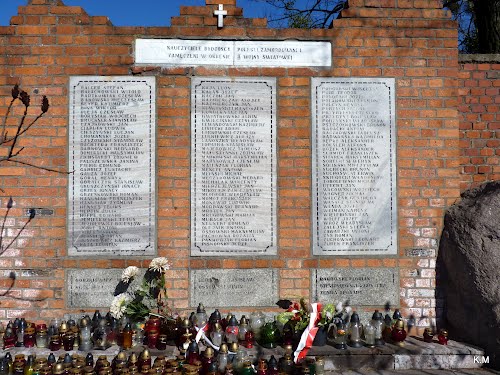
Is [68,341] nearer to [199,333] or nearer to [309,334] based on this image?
[199,333]

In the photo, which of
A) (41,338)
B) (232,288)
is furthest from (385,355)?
(41,338)

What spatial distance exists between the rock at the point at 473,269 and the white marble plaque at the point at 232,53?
1.97 m

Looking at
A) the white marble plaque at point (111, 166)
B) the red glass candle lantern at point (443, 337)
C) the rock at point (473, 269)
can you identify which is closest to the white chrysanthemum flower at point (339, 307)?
the red glass candle lantern at point (443, 337)

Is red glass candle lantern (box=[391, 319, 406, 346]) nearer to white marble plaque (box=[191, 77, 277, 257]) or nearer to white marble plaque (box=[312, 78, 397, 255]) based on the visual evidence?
white marble plaque (box=[312, 78, 397, 255])

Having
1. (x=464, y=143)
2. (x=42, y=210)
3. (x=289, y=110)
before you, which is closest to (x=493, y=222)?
(x=464, y=143)

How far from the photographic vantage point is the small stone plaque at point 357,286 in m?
4.64

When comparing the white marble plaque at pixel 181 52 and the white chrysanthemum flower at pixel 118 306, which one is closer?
the white chrysanthemum flower at pixel 118 306

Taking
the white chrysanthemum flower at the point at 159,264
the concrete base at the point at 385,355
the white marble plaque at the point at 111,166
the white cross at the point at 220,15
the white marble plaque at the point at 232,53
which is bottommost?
the concrete base at the point at 385,355

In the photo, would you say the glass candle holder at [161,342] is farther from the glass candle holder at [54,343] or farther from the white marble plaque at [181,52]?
the white marble plaque at [181,52]

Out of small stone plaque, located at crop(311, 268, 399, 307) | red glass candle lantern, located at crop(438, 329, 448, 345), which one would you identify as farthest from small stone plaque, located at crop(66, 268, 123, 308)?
red glass candle lantern, located at crop(438, 329, 448, 345)

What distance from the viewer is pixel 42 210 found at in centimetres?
457

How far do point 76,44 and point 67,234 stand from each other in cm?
186

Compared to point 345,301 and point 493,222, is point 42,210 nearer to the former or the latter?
point 345,301

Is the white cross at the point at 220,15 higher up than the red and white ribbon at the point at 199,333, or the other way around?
the white cross at the point at 220,15
